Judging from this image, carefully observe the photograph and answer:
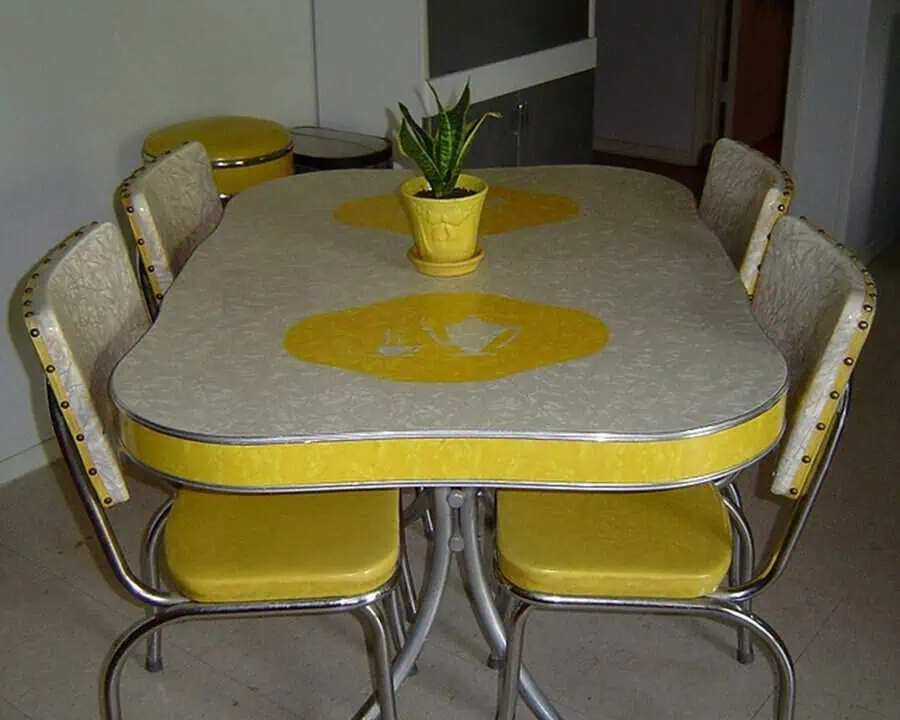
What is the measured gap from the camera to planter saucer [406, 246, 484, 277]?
5.87 feet

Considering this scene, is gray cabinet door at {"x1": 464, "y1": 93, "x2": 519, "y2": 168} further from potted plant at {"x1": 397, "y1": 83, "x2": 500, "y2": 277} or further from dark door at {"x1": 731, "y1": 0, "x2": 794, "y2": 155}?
dark door at {"x1": 731, "y1": 0, "x2": 794, "y2": 155}

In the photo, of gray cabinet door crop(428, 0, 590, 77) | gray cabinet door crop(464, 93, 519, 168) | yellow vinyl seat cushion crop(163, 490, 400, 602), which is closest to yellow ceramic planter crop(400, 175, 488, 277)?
yellow vinyl seat cushion crop(163, 490, 400, 602)

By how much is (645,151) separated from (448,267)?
12.5 ft

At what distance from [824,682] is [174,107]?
2086 millimetres

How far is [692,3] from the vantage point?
498 cm

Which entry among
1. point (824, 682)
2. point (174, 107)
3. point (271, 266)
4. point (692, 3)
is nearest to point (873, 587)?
point (824, 682)

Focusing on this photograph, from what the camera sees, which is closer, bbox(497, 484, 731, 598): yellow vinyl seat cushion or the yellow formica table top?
the yellow formica table top

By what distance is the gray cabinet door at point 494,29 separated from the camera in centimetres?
308

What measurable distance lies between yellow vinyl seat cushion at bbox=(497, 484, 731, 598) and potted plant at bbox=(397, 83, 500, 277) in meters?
0.40

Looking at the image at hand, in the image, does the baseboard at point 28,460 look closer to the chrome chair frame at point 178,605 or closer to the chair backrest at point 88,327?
the chair backrest at point 88,327

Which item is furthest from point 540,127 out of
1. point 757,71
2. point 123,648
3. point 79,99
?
point 123,648

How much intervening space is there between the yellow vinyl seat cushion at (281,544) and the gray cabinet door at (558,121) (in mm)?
2051

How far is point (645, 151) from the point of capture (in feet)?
17.6

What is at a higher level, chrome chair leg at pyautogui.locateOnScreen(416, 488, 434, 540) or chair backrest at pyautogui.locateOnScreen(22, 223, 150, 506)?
chair backrest at pyautogui.locateOnScreen(22, 223, 150, 506)
